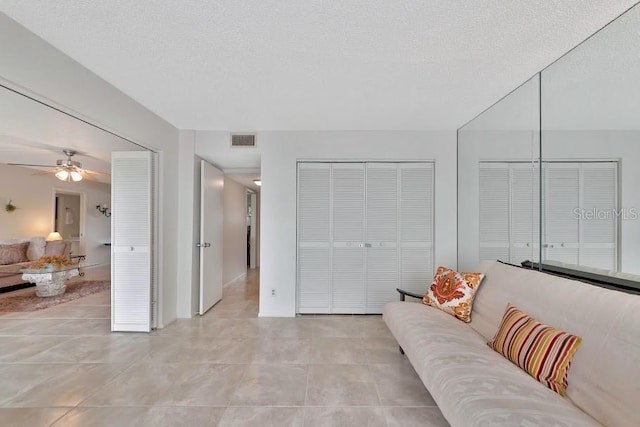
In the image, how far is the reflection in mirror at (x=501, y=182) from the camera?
2346 millimetres

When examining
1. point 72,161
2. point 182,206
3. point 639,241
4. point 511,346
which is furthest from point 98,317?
point 639,241

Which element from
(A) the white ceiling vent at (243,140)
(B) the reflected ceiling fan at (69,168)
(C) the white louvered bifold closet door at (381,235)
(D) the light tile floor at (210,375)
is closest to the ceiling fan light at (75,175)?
(B) the reflected ceiling fan at (69,168)

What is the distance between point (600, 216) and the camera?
71.4 inches

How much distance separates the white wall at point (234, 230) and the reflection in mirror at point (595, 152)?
14.5 feet

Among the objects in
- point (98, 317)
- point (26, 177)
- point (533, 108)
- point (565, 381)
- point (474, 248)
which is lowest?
point (98, 317)

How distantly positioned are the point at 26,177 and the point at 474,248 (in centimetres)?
672

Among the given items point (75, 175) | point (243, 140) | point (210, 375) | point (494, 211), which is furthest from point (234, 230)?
point (494, 211)

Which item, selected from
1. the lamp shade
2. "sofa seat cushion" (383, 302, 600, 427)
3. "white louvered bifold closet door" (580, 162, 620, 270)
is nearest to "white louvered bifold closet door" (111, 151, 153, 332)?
"sofa seat cushion" (383, 302, 600, 427)

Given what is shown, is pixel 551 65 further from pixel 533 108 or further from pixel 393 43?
pixel 393 43

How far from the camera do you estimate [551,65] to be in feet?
6.58

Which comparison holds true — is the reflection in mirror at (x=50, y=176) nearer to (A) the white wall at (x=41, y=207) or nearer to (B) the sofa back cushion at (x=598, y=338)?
(A) the white wall at (x=41, y=207)

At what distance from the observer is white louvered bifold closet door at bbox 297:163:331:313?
352 cm

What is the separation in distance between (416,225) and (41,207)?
6364mm

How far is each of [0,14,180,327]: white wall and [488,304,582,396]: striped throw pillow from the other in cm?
337
